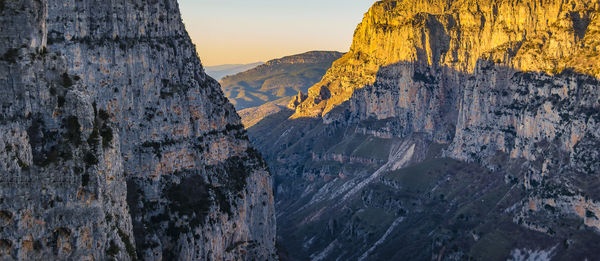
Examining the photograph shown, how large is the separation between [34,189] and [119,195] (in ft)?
35.5

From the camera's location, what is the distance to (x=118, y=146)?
213ft

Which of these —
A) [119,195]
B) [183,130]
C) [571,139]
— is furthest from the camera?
[571,139]

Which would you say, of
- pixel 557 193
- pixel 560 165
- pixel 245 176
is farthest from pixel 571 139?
pixel 245 176

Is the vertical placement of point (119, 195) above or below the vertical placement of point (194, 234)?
above

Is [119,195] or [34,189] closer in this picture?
[34,189]

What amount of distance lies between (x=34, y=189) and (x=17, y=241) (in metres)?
3.95

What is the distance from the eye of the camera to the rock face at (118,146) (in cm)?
5488

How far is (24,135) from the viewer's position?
54781mm

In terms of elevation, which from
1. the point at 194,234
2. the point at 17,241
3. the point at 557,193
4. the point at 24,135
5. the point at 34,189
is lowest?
the point at 557,193

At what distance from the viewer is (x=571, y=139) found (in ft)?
602

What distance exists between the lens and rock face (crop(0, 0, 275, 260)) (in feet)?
180

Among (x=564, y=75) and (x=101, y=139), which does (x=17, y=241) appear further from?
(x=564, y=75)

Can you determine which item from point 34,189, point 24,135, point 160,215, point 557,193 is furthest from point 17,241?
point 557,193

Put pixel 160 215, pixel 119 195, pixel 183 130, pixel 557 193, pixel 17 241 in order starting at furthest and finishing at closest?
pixel 557 193, pixel 183 130, pixel 160 215, pixel 119 195, pixel 17 241
